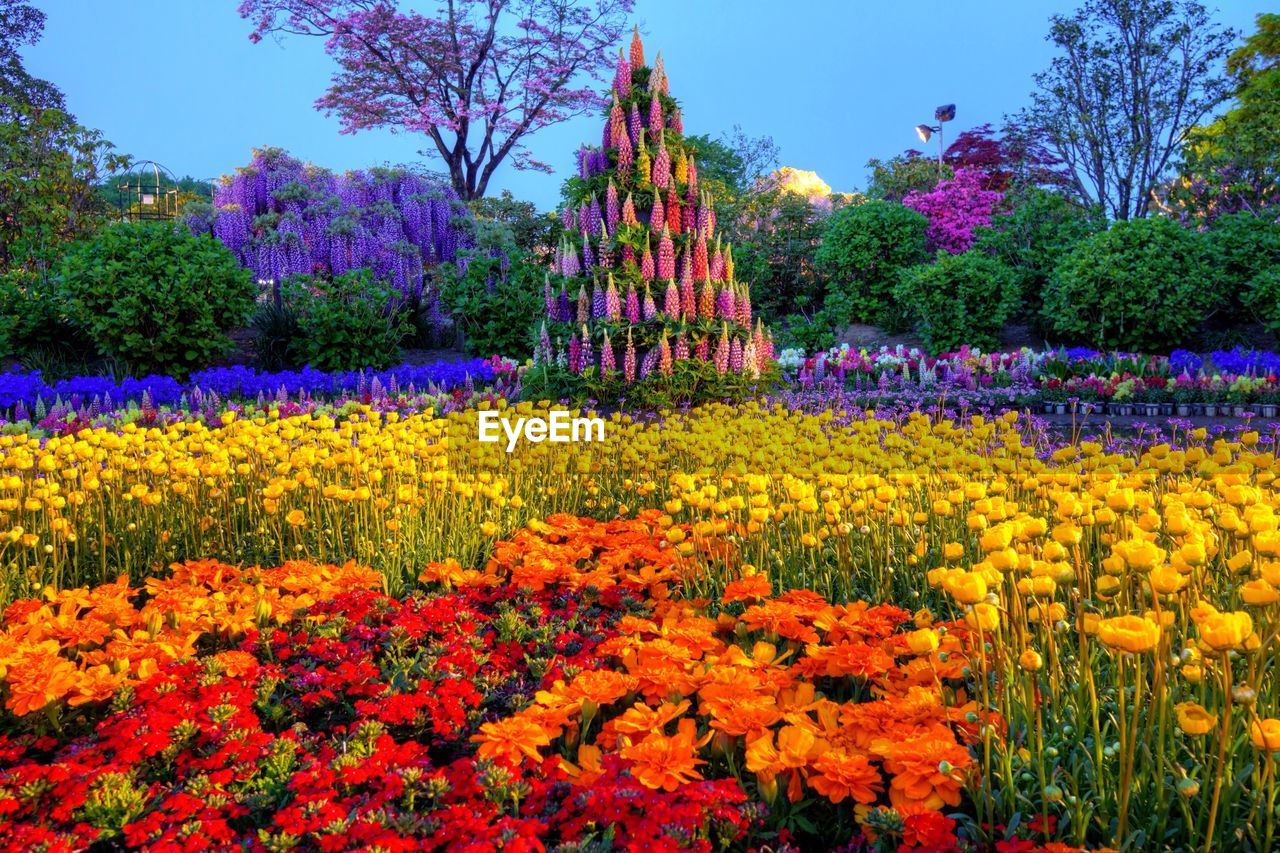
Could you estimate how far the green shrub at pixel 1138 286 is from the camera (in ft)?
40.0

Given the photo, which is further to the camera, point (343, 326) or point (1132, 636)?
point (343, 326)

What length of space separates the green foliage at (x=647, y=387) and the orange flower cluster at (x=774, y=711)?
3.59 metres

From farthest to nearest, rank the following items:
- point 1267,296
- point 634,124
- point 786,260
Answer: point 786,260 → point 1267,296 → point 634,124

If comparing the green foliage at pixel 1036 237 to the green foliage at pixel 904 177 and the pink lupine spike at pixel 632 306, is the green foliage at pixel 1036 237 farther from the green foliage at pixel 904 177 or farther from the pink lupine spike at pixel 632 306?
the pink lupine spike at pixel 632 306

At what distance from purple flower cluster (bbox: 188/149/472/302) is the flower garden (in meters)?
8.99

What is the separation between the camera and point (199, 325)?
401 inches

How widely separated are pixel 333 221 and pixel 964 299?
1128 centimetres

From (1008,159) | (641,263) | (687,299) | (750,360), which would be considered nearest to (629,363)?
(687,299)

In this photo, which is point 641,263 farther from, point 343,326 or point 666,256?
point 343,326

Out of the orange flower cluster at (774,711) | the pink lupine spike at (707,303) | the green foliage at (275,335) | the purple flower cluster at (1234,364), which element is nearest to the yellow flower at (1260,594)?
the orange flower cluster at (774,711)

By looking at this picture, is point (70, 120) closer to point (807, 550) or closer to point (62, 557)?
point (62, 557)

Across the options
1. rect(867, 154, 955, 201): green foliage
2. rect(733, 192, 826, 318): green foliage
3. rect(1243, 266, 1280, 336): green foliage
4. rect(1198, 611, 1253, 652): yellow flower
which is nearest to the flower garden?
rect(1198, 611, 1253, 652): yellow flower

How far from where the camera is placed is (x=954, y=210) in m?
19.5

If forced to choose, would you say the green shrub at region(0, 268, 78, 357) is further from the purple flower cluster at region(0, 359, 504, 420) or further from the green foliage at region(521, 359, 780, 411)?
the green foliage at region(521, 359, 780, 411)
